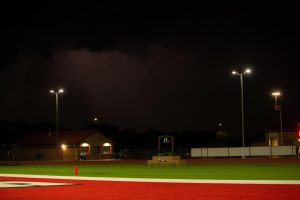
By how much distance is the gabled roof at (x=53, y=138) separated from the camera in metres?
80.5

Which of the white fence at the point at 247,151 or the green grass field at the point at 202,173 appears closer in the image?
the green grass field at the point at 202,173

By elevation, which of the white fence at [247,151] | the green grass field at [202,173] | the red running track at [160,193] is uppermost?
the white fence at [247,151]

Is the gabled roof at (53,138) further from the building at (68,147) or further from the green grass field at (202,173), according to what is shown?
the green grass field at (202,173)

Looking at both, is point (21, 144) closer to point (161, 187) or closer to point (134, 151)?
point (134, 151)

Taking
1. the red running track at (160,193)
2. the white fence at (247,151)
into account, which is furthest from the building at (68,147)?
the red running track at (160,193)

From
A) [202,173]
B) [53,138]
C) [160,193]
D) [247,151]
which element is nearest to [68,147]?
[53,138]

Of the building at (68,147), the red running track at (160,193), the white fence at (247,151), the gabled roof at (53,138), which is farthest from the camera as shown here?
the gabled roof at (53,138)

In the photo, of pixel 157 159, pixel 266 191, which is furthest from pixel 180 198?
pixel 157 159

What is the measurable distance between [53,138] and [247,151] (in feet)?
109

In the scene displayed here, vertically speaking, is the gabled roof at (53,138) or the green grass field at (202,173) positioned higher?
the gabled roof at (53,138)

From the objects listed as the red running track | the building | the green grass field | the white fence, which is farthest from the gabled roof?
the red running track

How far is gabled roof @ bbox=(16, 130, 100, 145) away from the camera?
264ft

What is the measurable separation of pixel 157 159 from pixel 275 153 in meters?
23.5

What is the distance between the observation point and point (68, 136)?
84250 mm
